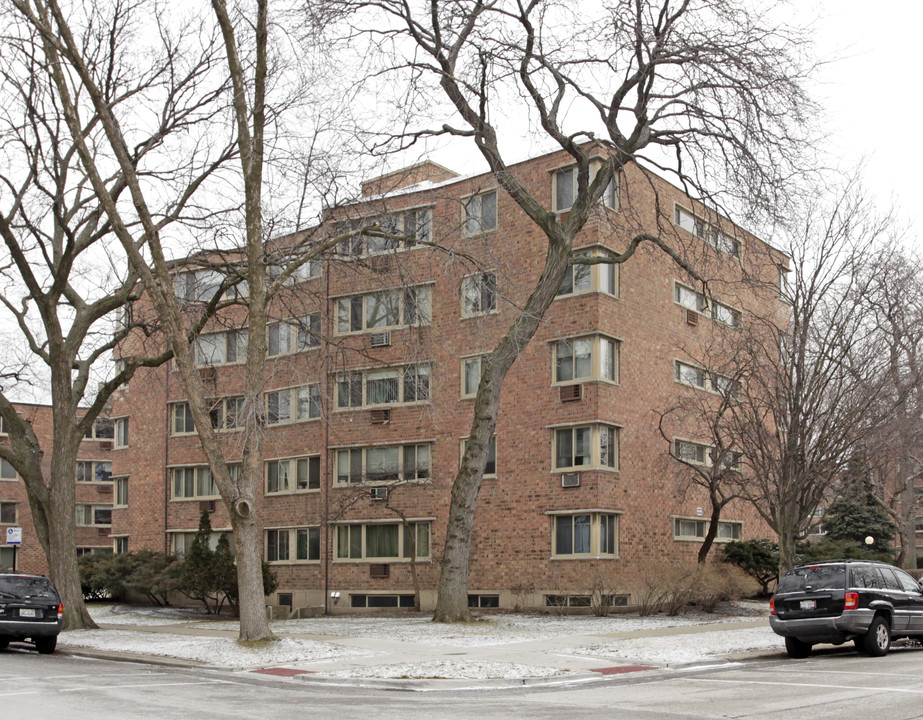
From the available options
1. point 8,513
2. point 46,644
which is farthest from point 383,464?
point 8,513

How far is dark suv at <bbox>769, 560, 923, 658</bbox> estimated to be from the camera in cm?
1609

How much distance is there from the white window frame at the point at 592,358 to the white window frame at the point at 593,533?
374 centimetres

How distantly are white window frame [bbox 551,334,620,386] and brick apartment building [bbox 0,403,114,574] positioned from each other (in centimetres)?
2906

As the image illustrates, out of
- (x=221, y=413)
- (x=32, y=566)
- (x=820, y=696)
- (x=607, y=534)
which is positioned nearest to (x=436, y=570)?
(x=607, y=534)

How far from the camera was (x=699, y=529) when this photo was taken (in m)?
34.0

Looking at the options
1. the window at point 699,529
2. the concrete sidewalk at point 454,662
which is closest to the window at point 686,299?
the window at point 699,529

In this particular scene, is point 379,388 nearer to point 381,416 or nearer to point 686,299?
point 381,416

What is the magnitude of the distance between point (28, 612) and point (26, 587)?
61 centimetres

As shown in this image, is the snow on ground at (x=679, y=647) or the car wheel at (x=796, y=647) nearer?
the snow on ground at (x=679, y=647)

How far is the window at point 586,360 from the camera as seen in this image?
2945 cm

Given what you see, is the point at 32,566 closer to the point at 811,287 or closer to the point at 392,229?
the point at 392,229

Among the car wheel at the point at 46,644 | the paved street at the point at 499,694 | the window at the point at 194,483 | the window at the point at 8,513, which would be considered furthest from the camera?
the window at the point at 8,513

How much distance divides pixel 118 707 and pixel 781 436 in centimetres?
1694

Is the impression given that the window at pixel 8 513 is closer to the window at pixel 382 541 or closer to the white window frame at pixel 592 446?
the window at pixel 382 541
